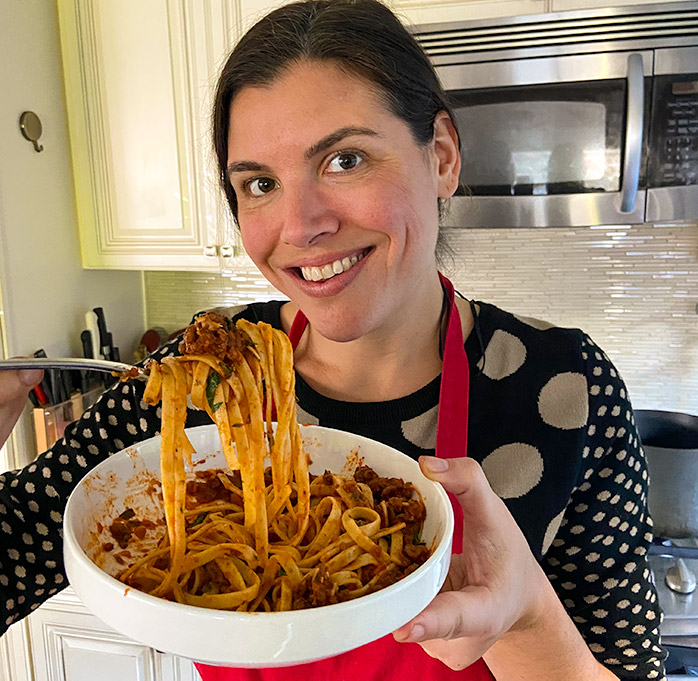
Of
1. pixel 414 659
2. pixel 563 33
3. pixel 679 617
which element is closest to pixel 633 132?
pixel 563 33

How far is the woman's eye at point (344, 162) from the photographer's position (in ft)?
2.65

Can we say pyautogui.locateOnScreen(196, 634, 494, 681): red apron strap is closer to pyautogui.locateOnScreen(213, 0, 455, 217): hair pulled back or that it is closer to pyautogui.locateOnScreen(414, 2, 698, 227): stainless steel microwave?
pyautogui.locateOnScreen(213, 0, 455, 217): hair pulled back

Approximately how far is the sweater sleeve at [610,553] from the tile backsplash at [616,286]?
1.14 meters

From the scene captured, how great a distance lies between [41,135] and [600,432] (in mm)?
1788

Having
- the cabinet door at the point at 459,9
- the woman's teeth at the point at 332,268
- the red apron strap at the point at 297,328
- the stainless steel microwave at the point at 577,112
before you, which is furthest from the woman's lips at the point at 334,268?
the cabinet door at the point at 459,9

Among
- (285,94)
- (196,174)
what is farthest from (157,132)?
(285,94)

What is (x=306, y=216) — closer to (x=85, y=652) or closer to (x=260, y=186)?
(x=260, y=186)

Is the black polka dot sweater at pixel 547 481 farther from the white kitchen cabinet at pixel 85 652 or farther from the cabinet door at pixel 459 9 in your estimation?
the cabinet door at pixel 459 9

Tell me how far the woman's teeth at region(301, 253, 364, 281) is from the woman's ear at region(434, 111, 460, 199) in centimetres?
24

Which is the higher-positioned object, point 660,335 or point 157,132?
point 157,132


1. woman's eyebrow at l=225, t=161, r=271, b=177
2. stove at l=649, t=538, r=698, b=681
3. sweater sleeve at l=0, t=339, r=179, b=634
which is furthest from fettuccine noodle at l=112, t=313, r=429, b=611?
stove at l=649, t=538, r=698, b=681

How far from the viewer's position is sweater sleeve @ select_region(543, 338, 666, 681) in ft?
3.22

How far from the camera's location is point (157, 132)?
6.41 feet

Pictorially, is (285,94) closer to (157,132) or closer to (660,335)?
→ (157,132)
